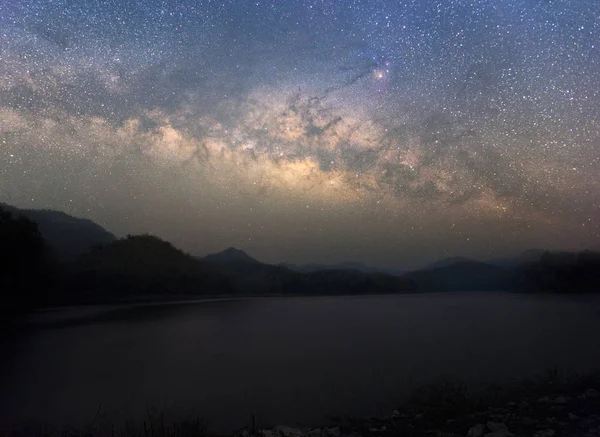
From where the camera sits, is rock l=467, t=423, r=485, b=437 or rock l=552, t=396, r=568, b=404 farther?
rock l=552, t=396, r=568, b=404

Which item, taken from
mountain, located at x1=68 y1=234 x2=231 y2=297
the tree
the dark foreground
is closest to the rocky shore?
the dark foreground

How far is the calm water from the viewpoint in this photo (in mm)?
12453

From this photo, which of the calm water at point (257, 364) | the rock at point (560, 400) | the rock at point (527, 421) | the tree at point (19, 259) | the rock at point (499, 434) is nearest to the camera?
the rock at point (499, 434)

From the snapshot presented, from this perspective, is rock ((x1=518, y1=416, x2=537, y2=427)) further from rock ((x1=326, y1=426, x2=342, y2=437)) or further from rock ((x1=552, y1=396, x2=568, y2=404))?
rock ((x1=326, y1=426, x2=342, y2=437))

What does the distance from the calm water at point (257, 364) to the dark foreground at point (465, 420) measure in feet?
4.78

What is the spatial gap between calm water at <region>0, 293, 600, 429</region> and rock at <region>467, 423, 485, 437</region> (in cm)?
366

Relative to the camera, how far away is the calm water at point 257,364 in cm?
1245

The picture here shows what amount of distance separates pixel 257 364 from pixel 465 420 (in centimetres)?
1179

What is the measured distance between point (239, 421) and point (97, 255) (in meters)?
54.3

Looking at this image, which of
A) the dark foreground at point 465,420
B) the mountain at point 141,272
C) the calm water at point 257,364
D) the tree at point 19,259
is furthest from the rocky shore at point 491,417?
the mountain at point 141,272

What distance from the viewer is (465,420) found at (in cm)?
880

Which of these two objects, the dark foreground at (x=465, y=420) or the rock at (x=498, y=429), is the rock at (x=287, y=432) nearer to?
the dark foreground at (x=465, y=420)

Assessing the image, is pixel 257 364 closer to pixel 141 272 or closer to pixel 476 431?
pixel 476 431

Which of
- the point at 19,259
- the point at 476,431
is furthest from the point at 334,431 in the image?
the point at 19,259
